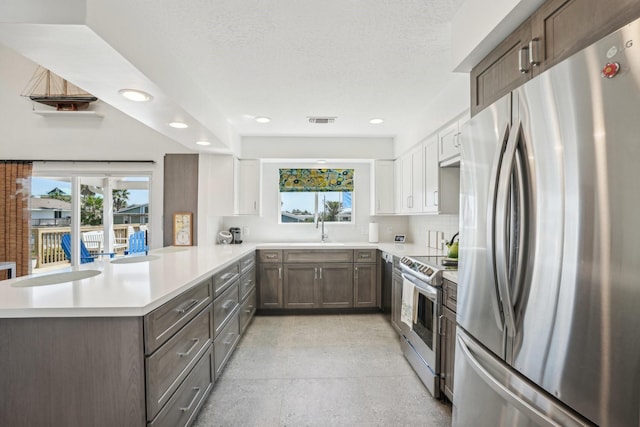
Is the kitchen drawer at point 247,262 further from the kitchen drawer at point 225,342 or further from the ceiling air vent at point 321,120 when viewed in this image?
the ceiling air vent at point 321,120

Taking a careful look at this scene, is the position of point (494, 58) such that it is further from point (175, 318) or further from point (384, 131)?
point (384, 131)

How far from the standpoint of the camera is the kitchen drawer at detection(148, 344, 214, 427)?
1535 mm

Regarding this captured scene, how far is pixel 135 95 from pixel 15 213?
3647 mm

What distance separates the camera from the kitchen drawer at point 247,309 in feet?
10.5

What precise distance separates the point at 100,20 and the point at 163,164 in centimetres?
306

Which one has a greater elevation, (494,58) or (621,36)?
(494,58)

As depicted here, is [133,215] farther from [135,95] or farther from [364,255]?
[364,255]

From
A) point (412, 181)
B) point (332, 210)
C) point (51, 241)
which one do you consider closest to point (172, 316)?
point (412, 181)

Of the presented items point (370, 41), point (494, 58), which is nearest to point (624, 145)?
point (494, 58)

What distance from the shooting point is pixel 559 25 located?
43.9 inches

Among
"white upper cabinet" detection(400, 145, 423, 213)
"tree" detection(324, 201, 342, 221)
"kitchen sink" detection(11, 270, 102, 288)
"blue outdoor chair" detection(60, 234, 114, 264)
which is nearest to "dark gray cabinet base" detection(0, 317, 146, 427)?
"kitchen sink" detection(11, 270, 102, 288)

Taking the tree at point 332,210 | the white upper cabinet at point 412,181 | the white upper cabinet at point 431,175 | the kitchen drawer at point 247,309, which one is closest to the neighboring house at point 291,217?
the tree at point 332,210

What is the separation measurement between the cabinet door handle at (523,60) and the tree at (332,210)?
3.56 metres

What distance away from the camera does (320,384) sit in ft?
7.89
